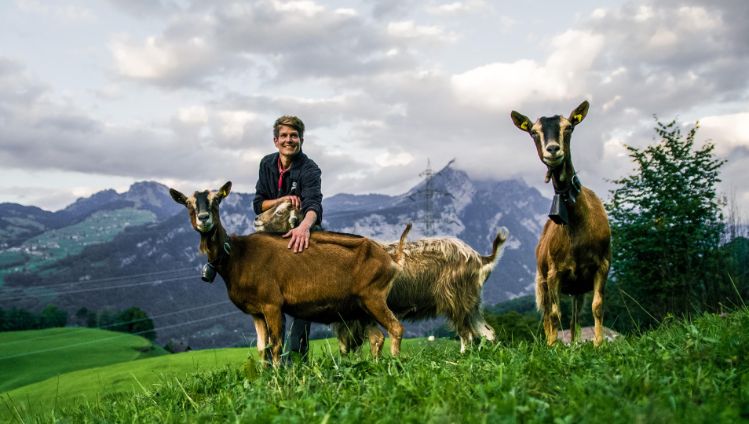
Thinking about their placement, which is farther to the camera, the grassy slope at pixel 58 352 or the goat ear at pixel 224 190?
the grassy slope at pixel 58 352

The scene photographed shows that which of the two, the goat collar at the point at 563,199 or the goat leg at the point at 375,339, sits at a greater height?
the goat collar at the point at 563,199

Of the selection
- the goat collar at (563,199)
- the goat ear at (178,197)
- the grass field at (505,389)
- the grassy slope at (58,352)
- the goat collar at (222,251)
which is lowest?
the grassy slope at (58,352)

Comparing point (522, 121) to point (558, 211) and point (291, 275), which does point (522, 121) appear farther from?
point (291, 275)

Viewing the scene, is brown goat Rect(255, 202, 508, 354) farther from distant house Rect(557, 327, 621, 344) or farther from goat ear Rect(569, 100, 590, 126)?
goat ear Rect(569, 100, 590, 126)

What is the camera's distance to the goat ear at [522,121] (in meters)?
8.23

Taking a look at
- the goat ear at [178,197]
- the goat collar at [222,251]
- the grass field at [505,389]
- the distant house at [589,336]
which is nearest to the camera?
the grass field at [505,389]

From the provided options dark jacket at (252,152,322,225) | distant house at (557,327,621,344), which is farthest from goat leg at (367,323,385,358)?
distant house at (557,327,621,344)

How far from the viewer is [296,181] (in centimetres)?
901

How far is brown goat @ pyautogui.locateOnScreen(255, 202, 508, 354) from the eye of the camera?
1213 cm

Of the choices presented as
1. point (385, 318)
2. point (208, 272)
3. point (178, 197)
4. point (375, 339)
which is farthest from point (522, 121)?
point (178, 197)

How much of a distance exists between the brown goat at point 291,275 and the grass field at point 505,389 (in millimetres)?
1324

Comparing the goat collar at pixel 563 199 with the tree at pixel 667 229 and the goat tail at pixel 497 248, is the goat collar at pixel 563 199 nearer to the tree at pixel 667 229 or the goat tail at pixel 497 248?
the goat tail at pixel 497 248

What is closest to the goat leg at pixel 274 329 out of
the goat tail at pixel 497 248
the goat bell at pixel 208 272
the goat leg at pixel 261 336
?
the goat leg at pixel 261 336

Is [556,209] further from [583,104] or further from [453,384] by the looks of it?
[453,384]
